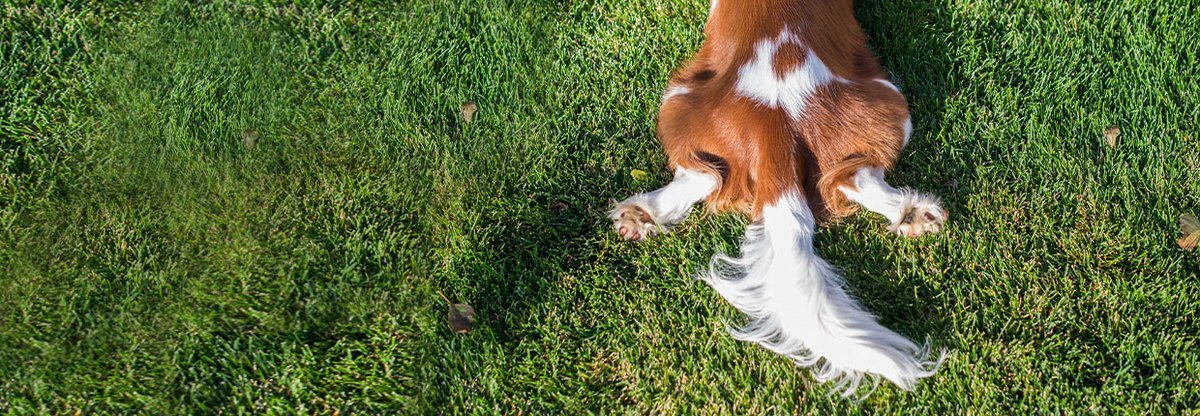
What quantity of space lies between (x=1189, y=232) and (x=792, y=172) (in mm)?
1608

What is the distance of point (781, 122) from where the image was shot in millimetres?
2553

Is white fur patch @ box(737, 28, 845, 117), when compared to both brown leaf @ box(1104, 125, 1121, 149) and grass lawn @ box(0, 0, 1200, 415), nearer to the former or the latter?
grass lawn @ box(0, 0, 1200, 415)

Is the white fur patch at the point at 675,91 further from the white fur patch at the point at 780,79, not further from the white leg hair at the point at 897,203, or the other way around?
the white leg hair at the point at 897,203

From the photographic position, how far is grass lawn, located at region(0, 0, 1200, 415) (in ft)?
9.16

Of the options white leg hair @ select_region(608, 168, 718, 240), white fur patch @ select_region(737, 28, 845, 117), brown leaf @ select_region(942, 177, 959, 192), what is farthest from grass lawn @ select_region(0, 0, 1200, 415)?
white fur patch @ select_region(737, 28, 845, 117)

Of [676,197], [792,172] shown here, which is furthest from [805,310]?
[676,197]

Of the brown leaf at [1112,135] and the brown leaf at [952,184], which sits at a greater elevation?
the brown leaf at [1112,135]

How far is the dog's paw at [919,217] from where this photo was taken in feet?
8.99

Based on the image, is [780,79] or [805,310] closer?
[805,310]

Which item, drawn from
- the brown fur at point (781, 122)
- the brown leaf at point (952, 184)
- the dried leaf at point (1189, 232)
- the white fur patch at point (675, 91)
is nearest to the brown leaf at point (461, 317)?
the brown fur at point (781, 122)

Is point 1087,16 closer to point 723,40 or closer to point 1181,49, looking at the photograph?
point 1181,49

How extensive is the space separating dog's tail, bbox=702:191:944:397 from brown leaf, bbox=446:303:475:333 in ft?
3.22

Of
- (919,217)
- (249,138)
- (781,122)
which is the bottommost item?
(249,138)

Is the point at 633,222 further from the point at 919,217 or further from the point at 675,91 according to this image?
the point at 919,217
